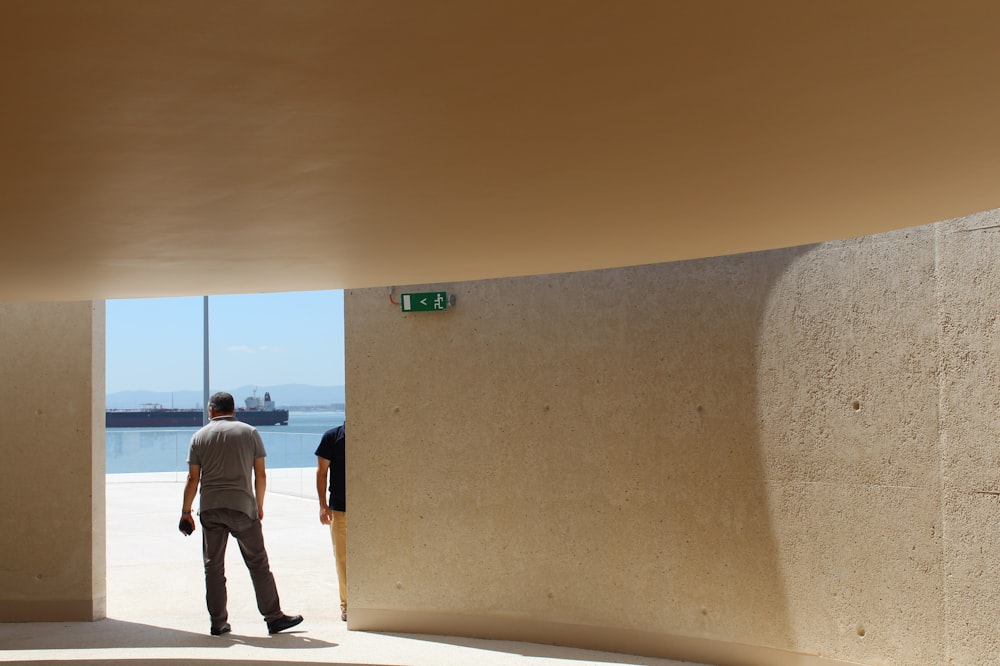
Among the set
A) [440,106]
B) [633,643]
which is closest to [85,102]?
[440,106]

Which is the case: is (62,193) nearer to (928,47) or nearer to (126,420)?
(928,47)

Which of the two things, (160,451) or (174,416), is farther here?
(174,416)

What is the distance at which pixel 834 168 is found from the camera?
301 cm

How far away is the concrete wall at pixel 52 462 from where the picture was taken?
23.7ft

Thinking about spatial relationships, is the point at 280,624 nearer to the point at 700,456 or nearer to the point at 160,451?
the point at 700,456

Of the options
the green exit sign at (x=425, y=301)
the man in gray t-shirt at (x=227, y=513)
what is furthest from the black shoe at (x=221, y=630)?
the green exit sign at (x=425, y=301)

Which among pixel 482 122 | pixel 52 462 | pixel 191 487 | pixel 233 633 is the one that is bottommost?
pixel 233 633

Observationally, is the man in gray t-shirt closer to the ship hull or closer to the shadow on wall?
the shadow on wall

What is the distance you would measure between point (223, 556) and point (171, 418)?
62.5 meters

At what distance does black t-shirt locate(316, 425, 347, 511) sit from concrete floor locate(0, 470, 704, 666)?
0.96 metres

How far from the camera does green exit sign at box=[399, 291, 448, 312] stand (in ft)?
22.2

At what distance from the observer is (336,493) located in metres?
7.34

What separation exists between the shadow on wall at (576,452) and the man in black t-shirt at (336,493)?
34 cm

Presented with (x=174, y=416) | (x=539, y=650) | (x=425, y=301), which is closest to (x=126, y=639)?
(x=539, y=650)
